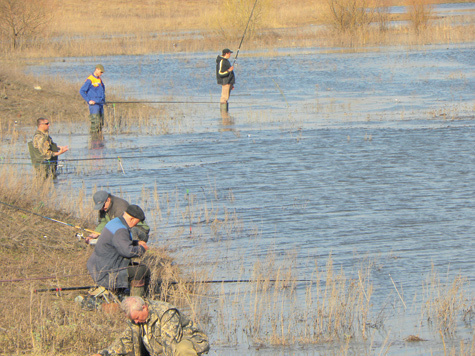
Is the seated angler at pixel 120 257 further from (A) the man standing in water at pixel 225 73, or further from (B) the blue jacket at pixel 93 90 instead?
(A) the man standing in water at pixel 225 73

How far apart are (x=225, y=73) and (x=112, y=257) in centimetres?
1322

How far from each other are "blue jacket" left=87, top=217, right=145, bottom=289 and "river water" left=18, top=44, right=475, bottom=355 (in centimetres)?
109

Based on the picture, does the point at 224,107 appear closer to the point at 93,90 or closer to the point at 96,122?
the point at 96,122

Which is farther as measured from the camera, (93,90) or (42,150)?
(93,90)

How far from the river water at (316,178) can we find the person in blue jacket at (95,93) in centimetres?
59

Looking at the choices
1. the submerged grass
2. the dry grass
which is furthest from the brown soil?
the dry grass

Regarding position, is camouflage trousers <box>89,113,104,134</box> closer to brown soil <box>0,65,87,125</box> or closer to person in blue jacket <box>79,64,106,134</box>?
person in blue jacket <box>79,64,106,134</box>

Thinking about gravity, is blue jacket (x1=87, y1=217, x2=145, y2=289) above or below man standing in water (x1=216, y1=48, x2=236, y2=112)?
below

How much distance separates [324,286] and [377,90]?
1674 cm

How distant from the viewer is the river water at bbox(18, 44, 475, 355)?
8.80 m

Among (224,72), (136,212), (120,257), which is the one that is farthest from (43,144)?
(224,72)

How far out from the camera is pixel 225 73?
65.7 ft

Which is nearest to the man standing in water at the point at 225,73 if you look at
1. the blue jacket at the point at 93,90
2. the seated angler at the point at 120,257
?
the blue jacket at the point at 93,90

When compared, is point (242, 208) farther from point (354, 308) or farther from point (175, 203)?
point (354, 308)
